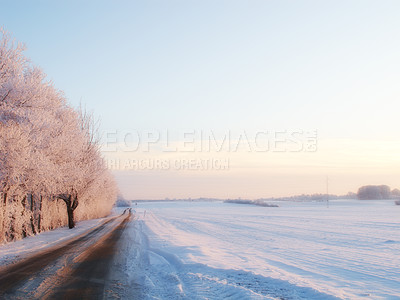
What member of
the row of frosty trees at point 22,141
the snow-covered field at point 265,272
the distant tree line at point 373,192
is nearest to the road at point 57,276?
the snow-covered field at point 265,272

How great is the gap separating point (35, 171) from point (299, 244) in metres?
15.2

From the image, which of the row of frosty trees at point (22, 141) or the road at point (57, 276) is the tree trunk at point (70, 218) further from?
the road at point (57, 276)

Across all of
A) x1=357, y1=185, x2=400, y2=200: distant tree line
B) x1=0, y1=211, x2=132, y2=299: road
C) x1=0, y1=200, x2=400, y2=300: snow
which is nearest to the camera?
x1=0, y1=211, x2=132, y2=299: road

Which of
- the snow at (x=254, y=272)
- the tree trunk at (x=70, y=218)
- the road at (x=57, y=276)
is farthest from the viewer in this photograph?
the tree trunk at (x=70, y=218)

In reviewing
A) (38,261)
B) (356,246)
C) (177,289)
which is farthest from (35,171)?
(356,246)

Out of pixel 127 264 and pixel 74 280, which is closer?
pixel 74 280

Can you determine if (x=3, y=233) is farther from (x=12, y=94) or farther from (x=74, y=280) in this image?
(x=74, y=280)

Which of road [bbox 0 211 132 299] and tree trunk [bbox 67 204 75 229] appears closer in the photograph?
road [bbox 0 211 132 299]

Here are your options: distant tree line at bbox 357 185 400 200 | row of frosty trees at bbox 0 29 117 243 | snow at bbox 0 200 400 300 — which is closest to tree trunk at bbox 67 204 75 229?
row of frosty trees at bbox 0 29 117 243

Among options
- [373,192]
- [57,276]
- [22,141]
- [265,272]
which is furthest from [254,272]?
[373,192]

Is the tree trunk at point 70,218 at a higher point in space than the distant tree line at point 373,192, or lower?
higher

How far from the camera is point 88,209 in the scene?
148ft

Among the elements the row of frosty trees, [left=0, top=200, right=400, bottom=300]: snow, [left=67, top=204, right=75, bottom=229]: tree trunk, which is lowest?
[left=67, top=204, right=75, bottom=229]: tree trunk

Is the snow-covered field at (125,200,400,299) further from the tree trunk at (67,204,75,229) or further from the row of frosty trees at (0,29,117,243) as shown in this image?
the tree trunk at (67,204,75,229)
